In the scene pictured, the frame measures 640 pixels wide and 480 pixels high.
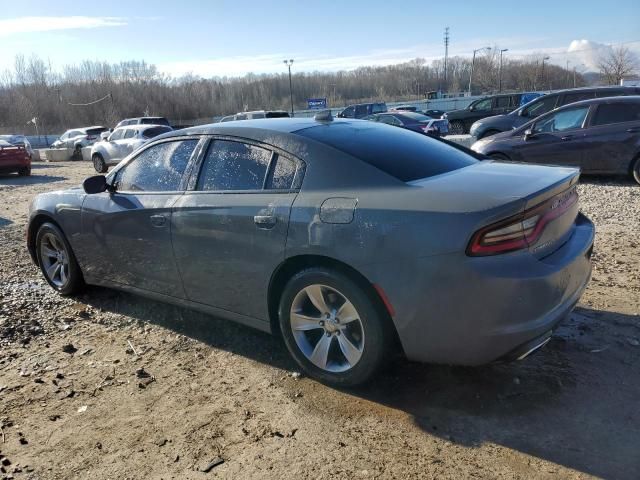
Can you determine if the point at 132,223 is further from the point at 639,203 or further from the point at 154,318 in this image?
the point at 639,203

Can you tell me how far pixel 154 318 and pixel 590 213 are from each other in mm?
5884

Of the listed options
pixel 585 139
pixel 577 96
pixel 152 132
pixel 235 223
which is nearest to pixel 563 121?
pixel 585 139

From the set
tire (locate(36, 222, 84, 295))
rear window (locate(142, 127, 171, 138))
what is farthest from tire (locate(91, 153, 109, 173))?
tire (locate(36, 222, 84, 295))

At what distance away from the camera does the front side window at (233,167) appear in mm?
3518

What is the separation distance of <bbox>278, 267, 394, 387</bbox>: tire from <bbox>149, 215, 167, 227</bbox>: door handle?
1.18m

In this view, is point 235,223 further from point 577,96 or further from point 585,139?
point 577,96

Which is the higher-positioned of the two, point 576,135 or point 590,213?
point 576,135

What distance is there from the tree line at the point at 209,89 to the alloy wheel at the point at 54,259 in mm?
73741

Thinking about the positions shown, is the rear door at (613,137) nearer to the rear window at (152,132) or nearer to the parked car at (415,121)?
the parked car at (415,121)

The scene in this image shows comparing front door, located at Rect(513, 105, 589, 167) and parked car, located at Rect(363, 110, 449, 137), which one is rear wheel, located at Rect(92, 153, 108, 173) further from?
front door, located at Rect(513, 105, 589, 167)

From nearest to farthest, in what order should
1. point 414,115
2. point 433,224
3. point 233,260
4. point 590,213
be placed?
point 433,224 < point 233,260 < point 590,213 < point 414,115

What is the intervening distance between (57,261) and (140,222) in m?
1.62

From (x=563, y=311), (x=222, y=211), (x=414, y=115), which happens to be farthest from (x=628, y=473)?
(x=414, y=115)

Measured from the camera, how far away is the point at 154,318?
14.7 ft
